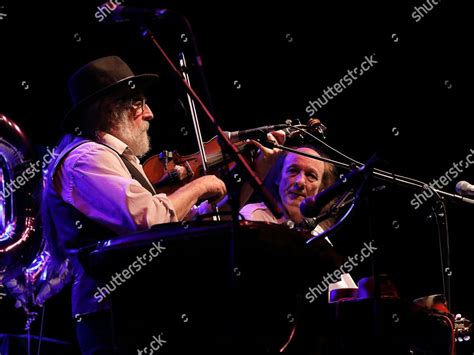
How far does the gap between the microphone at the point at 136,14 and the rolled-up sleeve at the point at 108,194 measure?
2.03 ft

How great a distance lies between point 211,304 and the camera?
2006 mm

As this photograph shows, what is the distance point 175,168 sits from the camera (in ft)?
12.4

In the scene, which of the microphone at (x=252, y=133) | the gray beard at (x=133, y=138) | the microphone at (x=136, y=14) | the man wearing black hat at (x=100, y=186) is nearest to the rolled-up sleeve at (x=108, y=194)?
the man wearing black hat at (x=100, y=186)

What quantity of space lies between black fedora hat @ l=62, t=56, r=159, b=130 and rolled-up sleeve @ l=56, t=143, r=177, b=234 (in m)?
0.50

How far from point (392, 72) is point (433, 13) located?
641mm

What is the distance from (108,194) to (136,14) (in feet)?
2.54

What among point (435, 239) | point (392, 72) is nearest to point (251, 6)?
point (392, 72)

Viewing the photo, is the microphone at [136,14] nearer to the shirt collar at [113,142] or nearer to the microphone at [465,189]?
the shirt collar at [113,142]

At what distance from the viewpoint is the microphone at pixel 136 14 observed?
2.55m

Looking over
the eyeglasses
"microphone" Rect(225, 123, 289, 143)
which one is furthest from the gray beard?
"microphone" Rect(225, 123, 289, 143)

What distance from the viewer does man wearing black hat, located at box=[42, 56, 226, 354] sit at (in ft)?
8.10

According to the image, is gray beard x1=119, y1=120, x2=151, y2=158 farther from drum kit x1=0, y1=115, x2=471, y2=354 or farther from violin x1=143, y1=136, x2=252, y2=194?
drum kit x1=0, y1=115, x2=471, y2=354

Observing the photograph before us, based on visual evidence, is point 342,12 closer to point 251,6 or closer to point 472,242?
point 251,6

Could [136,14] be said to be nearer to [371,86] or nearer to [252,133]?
[252,133]
